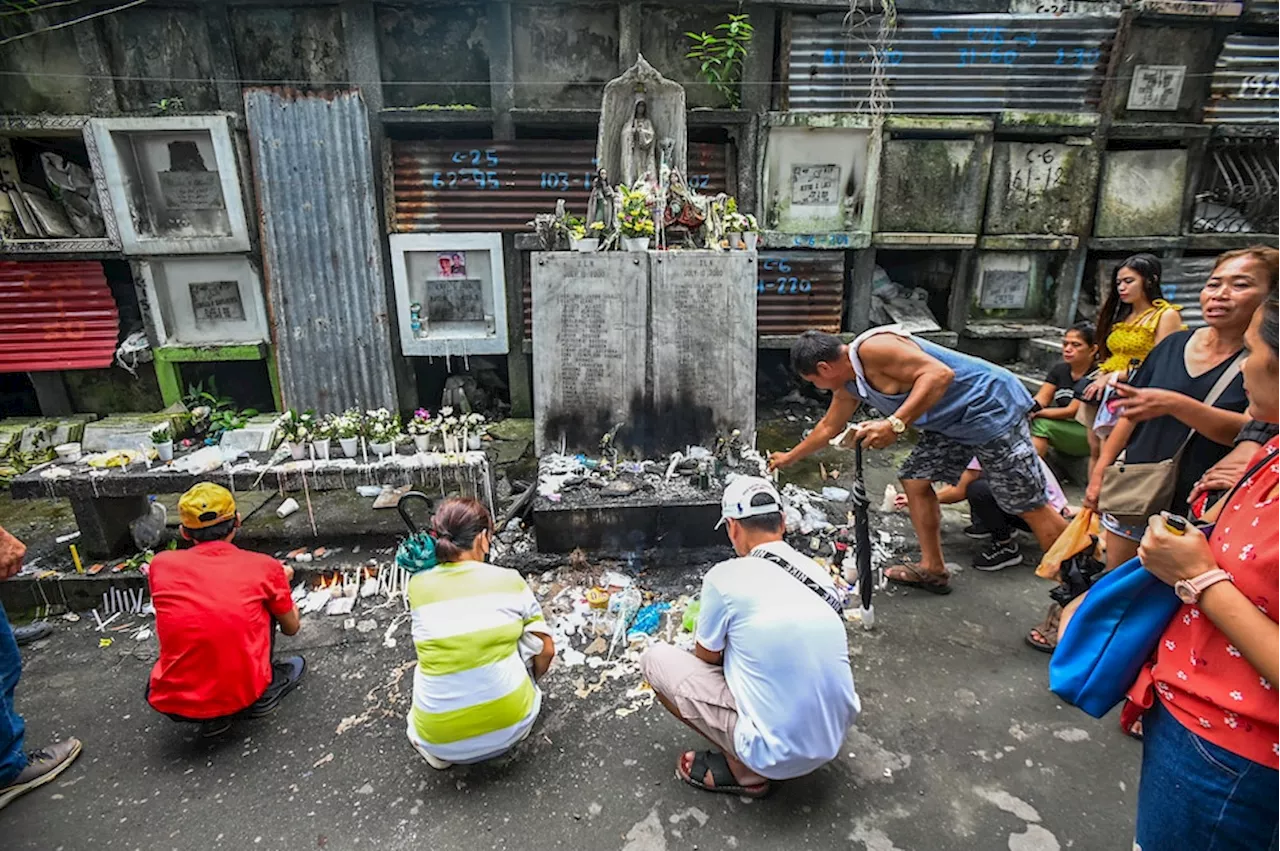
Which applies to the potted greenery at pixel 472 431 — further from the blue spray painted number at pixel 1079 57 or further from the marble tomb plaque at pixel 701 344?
the blue spray painted number at pixel 1079 57

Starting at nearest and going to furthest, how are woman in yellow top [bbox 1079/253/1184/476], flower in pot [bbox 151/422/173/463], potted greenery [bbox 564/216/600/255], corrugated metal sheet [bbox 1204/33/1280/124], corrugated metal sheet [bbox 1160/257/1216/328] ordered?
woman in yellow top [bbox 1079/253/1184/476]
flower in pot [bbox 151/422/173/463]
potted greenery [bbox 564/216/600/255]
corrugated metal sheet [bbox 1204/33/1280/124]
corrugated metal sheet [bbox 1160/257/1216/328]

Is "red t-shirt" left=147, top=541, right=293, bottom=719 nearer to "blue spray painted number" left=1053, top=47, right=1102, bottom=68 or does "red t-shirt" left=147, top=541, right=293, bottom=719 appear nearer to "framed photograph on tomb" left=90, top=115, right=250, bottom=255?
"framed photograph on tomb" left=90, top=115, right=250, bottom=255

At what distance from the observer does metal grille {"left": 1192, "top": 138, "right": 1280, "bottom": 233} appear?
8.84 m

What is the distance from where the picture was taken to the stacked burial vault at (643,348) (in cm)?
557

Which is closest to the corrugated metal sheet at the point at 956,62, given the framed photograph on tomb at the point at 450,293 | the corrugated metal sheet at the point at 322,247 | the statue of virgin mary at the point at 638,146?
the statue of virgin mary at the point at 638,146

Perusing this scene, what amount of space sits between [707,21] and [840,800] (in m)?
8.44

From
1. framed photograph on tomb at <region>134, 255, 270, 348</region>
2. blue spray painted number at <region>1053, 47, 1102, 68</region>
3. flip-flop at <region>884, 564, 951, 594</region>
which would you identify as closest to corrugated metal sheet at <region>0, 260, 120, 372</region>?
framed photograph on tomb at <region>134, 255, 270, 348</region>

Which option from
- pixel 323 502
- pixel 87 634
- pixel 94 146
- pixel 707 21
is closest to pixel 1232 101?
pixel 707 21

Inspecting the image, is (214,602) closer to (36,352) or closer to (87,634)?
(87,634)

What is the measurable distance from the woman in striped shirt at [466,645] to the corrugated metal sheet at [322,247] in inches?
248

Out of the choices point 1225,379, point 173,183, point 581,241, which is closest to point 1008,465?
point 1225,379

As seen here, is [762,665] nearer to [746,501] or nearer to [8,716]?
[746,501]

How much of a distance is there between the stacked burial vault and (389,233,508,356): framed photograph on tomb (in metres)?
3.09

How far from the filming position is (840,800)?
9.41 feet
